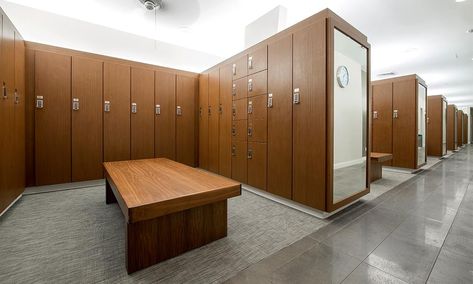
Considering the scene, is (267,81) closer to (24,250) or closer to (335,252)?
(335,252)

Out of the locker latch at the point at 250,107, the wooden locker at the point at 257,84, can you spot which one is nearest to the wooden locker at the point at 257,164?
the locker latch at the point at 250,107

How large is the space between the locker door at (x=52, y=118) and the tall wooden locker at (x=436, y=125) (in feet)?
37.2

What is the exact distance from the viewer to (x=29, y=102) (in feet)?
11.1

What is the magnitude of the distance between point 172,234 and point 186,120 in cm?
375

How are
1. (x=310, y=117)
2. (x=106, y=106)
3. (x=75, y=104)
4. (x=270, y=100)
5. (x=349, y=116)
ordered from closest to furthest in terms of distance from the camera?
(x=310, y=117)
(x=349, y=116)
(x=270, y=100)
(x=75, y=104)
(x=106, y=106)

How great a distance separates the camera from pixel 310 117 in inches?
101

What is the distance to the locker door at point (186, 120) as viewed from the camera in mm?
5012

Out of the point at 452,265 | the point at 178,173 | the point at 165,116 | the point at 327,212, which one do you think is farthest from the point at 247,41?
the point at 452,265

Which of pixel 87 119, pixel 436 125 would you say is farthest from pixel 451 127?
pixel 87 119

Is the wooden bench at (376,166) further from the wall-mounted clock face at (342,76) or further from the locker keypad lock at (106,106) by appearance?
the locker keypad lock at (106,106)

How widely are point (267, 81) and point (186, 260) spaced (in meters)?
2.64

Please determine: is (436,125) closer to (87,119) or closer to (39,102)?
(87,119)

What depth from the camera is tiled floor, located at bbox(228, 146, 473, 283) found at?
4.90 feet

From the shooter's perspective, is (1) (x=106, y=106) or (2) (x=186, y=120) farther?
(2) (x=186, y=120)
